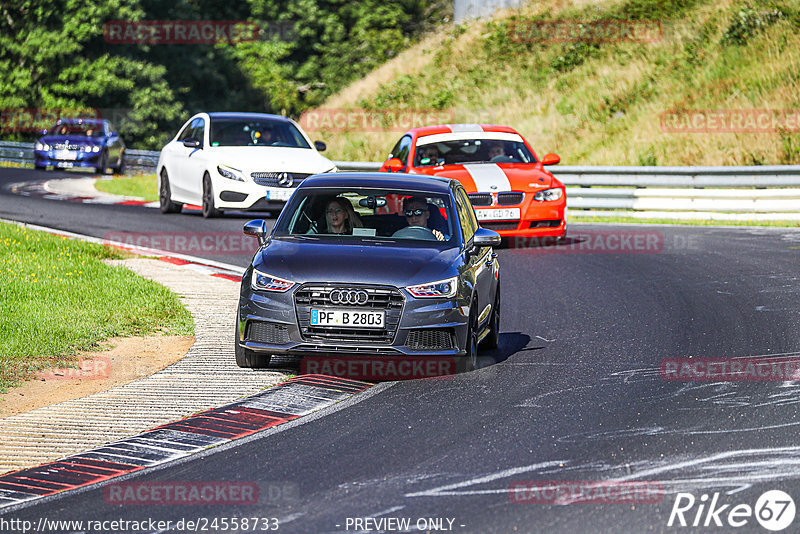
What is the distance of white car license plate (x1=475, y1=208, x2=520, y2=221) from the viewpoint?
57.3 feet

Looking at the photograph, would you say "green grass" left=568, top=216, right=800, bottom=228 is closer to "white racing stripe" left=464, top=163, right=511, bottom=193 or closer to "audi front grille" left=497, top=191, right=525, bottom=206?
"white racing stripe" left=464, top=163, right=511, bottom=193

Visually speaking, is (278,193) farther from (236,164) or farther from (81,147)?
(81,147)

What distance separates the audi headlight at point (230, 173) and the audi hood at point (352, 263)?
9.91 m

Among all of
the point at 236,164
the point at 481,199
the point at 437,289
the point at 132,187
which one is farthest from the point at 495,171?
the point at 132,187

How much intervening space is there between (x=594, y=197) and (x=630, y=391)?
50.7 feet

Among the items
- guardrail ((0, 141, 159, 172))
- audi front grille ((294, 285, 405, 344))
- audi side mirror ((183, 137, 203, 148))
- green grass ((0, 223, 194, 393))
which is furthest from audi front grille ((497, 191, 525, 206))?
guardrail ((0, 141, 159, 172))

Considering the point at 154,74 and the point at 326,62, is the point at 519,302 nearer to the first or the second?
the point at 154,74

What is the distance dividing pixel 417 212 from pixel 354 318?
1686 mm

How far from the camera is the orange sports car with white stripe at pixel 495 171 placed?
17594 millimetres

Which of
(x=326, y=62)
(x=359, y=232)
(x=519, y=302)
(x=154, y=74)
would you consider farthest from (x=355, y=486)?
(x=326, y=62)

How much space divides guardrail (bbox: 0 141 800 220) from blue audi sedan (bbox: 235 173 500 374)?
44.2 ft

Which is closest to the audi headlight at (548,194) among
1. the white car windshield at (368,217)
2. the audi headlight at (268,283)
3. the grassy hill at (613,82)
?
the white car windshield at (368,217)

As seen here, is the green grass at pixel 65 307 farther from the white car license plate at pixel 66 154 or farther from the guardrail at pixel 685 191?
the white car license plate at pixel 66 154

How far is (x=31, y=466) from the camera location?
6.93 m
